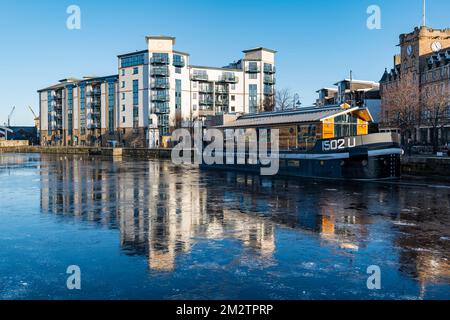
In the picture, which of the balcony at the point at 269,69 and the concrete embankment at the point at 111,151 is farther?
the balcony at the point at 269,69

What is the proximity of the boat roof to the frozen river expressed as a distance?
11.7 m

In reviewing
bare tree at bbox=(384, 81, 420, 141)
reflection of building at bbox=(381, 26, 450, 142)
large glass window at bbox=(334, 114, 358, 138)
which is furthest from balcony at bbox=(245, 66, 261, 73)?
large glass window at bbox=(334, 114, 358, 138)

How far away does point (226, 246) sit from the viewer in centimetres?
1172

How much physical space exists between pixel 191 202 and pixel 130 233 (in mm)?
7099

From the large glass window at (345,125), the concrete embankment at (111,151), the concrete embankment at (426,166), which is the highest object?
the large glass window at (345,125)

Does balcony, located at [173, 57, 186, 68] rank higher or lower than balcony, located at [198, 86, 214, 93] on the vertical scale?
higher

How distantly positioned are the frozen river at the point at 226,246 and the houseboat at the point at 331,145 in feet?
25.3

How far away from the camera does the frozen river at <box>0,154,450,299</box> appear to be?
27.6ft

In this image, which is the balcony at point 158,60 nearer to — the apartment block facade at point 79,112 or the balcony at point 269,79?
the apartment block facade at point 79,112

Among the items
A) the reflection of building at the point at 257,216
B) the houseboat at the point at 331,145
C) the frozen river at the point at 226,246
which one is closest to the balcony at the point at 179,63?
the houseboat at the point at 331,145

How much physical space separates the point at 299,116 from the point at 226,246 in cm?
2580

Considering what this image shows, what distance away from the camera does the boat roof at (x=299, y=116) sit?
3328 cm

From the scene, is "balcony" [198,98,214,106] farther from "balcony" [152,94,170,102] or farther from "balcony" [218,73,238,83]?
"balcony" [152,94,170,102]
